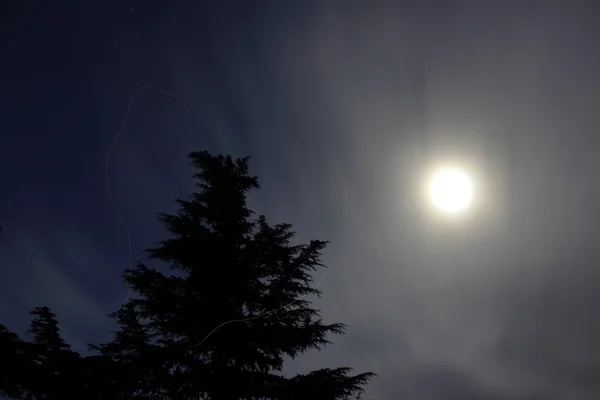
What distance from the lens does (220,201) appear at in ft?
32.7

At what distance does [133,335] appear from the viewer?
26.1 ft

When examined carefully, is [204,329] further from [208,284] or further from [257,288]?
[257,288]

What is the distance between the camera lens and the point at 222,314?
27.0 feet

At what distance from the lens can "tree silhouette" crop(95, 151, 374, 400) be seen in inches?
299

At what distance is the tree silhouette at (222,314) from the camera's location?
24.9ft

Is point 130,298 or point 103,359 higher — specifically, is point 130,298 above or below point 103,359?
above

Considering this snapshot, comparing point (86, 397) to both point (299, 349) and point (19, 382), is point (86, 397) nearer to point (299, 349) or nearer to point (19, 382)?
point (19, 382)

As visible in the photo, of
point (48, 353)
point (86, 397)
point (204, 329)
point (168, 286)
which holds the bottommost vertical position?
point (86, 397)

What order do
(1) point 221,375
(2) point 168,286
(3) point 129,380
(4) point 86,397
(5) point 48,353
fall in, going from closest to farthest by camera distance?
(5) point 48,353
(4) point 86,397
(3) point 129,380
(1) point 221,375
(2) point 168,286

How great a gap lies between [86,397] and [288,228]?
20.0ft

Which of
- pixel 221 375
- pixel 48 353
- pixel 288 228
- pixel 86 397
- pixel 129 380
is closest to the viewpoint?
pixel 48 353

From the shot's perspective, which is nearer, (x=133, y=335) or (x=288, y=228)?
(x=133, y=335)

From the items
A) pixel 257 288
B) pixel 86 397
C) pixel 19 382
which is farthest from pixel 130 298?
pixel 19 382

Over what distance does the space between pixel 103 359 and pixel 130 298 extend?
8.39ft
